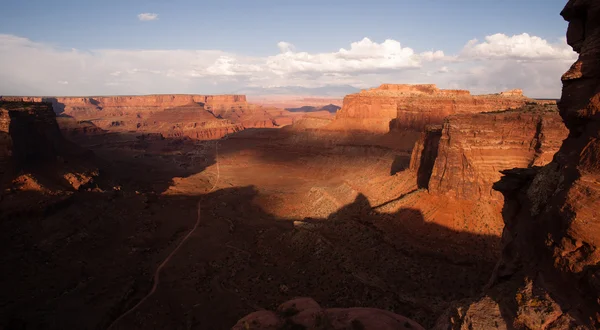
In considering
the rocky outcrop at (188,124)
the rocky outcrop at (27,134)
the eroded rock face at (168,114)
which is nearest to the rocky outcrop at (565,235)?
the rocky outcrop at (27,134)

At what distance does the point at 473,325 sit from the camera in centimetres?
1070

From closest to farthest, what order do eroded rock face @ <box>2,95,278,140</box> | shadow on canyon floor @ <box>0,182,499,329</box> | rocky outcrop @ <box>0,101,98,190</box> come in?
shadow on canyon floor @ <box>0,182,499,329</box>, rocky outcrop @ <box>0,101,98,190</box>, eroded rock face @ <box>2,95,278,140</box>

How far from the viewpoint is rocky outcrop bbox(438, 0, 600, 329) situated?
9336 millimetres

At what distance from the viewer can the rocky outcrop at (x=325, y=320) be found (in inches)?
621

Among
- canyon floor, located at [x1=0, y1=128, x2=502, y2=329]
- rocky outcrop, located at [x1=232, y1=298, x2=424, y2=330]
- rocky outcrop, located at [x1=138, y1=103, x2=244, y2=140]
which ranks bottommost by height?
canyon floor, located at [x1=0, y1=128, x2=502, y2=329]

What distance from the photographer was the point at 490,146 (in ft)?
90.6

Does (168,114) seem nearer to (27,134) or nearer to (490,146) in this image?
(27,134)

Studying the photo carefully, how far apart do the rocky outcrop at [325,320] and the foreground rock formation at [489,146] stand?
1521cm

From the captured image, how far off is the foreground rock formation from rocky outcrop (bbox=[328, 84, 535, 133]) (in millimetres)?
32947

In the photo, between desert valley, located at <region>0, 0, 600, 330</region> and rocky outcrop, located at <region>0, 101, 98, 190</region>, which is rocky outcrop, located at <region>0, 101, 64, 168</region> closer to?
rocky outcrop, located at <region>0, 101, 98, 190</region>

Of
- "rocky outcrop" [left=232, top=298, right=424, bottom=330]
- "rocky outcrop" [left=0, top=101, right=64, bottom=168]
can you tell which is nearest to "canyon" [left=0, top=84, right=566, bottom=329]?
"rocky outcrop" [left=232, top=298, right=424, bottom=330]

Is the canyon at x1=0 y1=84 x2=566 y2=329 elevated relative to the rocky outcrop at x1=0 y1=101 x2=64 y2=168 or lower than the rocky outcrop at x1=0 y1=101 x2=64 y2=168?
lower

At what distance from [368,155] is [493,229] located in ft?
137

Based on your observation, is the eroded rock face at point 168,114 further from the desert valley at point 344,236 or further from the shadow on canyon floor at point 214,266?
the shadow on canyon floor at point 214,266
